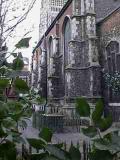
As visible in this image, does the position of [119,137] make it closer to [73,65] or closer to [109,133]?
[109,133]

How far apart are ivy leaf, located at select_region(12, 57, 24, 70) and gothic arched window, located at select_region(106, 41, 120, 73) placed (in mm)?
18833

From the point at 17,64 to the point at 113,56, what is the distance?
19671mm

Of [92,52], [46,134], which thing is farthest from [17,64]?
[92,52]

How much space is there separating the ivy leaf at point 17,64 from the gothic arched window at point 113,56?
18833 millimetres

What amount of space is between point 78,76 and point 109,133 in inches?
836

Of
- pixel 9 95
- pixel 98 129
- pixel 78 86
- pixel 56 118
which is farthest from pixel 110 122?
pixel 78 86

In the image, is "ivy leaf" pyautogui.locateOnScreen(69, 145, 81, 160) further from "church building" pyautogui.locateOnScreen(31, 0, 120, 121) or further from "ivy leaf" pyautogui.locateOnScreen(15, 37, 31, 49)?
"church building" pyautogui.locateOnScreen(31, 0, 120, 121)

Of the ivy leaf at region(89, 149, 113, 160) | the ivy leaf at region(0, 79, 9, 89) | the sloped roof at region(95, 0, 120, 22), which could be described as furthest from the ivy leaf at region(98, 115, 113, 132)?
the sloped roof at region(95, 0, 120, 22)

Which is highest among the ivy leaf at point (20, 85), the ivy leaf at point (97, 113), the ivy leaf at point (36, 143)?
the ivy leaf at point (20, 85)

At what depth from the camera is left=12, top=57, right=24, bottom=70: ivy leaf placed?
5.38ft

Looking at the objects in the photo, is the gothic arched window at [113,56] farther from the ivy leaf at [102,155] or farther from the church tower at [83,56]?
the ivy leaf at [102,155]

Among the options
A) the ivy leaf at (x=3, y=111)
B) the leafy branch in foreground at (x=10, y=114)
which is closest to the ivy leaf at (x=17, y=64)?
the leafy branch in foreground at (x=10, y=114)

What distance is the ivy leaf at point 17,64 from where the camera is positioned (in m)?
1.64

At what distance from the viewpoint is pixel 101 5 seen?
79.8 feet
